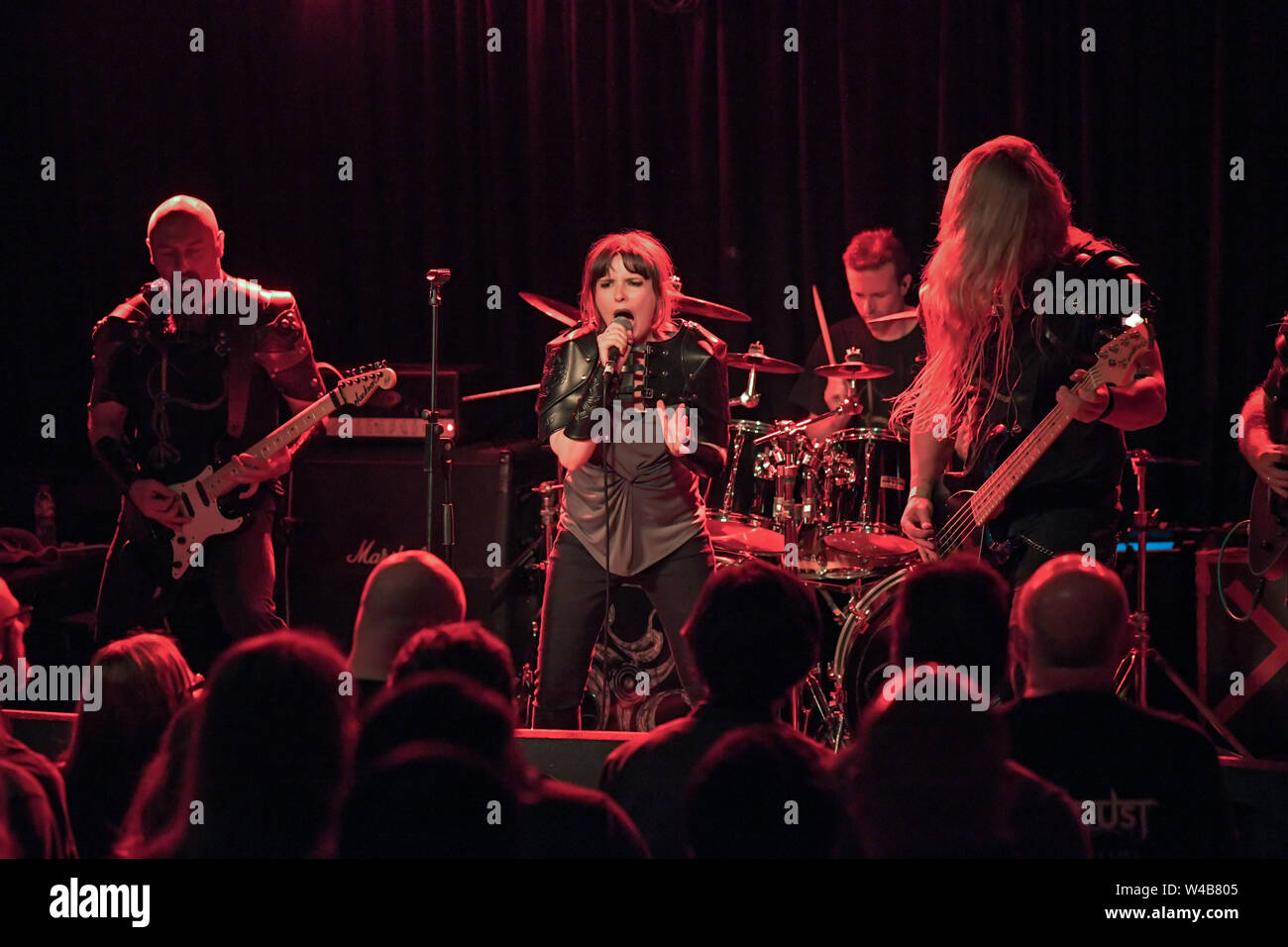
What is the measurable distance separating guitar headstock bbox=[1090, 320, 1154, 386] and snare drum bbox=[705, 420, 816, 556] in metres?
1.88

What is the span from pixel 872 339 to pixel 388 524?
2.48 m

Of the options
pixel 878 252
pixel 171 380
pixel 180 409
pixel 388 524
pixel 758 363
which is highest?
pixel 878 252

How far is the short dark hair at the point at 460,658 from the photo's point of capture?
262cm

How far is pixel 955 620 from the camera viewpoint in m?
2.89

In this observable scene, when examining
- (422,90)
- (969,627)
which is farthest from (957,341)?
(422,90)

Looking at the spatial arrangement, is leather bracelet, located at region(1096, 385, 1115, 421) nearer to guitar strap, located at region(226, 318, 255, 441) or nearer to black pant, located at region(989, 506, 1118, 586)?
black pant, located at region(989, 506, 1118, 586)

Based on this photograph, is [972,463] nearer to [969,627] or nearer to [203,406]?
[969,627]

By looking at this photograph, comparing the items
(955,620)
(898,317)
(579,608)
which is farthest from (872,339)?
(955,620)

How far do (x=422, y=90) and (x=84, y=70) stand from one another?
1.90 meters

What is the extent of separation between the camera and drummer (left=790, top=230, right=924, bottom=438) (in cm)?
639

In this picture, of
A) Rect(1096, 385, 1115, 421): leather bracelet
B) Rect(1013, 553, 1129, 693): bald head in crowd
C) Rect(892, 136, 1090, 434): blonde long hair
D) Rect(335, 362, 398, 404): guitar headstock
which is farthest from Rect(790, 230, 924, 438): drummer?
Rect(1013, 553, 1129, 693): bald head in crowd

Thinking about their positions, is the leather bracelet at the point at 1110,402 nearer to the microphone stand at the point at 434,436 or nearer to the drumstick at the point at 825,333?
the microphone stand at the point at 434,436

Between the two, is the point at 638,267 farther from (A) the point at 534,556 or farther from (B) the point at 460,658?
(B) the point at 460,658
